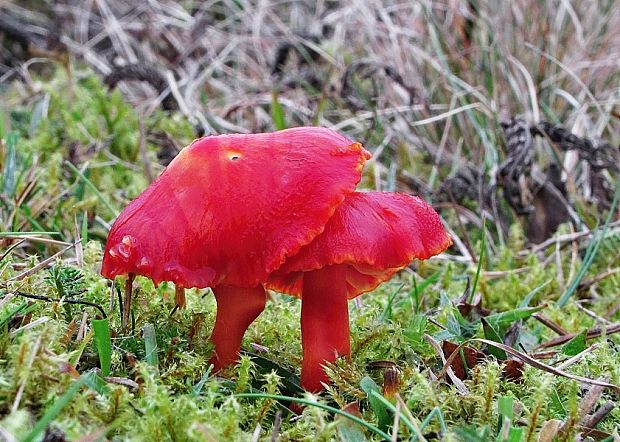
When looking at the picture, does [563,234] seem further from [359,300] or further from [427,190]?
[359,300]

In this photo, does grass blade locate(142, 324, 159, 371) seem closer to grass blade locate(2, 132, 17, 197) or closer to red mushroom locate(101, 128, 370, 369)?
red mushroom locate(101, 128, 370, 369)

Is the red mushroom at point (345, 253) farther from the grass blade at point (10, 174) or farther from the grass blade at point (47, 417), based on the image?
the grass blade at point (10, 174)

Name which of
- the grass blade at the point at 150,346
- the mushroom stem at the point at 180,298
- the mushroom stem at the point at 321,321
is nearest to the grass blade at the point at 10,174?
the mushroom stem at the point at 180,298

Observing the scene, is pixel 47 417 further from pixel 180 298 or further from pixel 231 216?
pixel 180 298

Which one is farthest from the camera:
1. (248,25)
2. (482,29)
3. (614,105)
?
(248,25)

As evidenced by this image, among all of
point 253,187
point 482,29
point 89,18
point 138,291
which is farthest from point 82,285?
point 89,18

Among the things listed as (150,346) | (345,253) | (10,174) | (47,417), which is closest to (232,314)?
→ (150,346)
